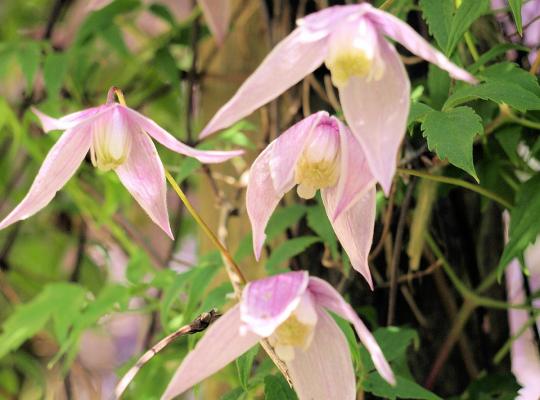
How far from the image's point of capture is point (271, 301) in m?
0.49

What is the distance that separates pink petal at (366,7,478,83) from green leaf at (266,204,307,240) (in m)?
0.36

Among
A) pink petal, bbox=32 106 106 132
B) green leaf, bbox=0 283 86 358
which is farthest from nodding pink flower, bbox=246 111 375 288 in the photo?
green leaf, bbox=0 283 86 358

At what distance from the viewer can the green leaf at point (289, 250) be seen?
785 mm

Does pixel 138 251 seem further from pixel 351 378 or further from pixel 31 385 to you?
pixel 31 385

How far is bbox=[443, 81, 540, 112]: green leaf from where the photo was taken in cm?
61

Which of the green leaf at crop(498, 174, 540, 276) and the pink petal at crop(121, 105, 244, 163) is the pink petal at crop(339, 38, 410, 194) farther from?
the green leaf at crop(498, 174, 540, 276)

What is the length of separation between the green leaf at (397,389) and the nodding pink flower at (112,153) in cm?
20

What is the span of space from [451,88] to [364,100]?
0.18 meters

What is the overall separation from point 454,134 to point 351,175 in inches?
4.1

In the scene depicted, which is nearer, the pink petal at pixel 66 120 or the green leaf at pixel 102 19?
the pink petal at pixel 66 120

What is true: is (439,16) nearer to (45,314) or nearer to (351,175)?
(351,175)

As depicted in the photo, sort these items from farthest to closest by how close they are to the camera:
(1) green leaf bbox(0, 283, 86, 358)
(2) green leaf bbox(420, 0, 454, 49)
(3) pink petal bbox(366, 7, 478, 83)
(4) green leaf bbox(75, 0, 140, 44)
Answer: (4) green leaf bbox(75, 0, 140, 44) → (1) green leaf bbox(0, 283, 86, 358) → (2) green leaf bbox(420, 0, 454, 49) → (3) pink petal bbox(366, 7, 478, 83)

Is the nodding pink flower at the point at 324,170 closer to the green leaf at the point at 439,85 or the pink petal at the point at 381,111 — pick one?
the pink petal at the point at 381,111

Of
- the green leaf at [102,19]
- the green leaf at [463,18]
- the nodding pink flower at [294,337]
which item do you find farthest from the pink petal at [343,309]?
A: the green leaf at [102,19]
